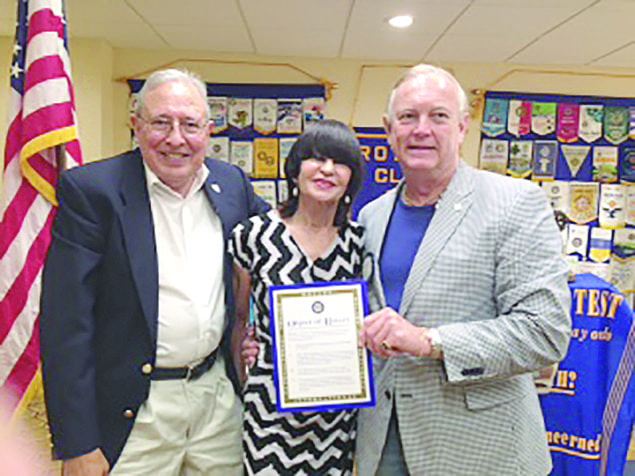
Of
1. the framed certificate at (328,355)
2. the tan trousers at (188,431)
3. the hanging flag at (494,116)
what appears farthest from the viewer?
the hanging flag at (494,116)

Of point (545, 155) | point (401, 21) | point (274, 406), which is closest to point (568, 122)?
point (545, 155)

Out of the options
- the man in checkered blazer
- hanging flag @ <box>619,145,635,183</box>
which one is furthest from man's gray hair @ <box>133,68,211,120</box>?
hanging flag @ <box>619,145,635,183</box>

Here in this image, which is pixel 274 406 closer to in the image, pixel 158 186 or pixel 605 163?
pixel 158 186

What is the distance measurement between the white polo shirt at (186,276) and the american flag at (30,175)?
771 mm

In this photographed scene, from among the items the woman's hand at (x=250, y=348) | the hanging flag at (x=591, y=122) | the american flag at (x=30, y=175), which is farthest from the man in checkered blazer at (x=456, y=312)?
the hanging flag at (x=591, y=122)

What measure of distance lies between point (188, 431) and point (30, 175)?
120 centimetres

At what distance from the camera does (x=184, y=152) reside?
1692 mm

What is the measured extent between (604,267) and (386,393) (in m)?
3.95

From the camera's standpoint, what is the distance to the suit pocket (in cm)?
146

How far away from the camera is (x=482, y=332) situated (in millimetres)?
1404

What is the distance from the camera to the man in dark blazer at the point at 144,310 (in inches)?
61.9

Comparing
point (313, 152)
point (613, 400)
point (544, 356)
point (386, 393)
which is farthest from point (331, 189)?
point (613, 400)

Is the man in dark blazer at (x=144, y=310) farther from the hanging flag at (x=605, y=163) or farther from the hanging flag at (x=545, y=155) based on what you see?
the hanging flag at (x=605, y=163)

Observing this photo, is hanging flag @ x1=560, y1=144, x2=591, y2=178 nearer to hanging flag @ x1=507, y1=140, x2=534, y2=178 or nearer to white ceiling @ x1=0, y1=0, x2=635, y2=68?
hanging flag @ x1=507, y1=140, x2=534, y2=178
